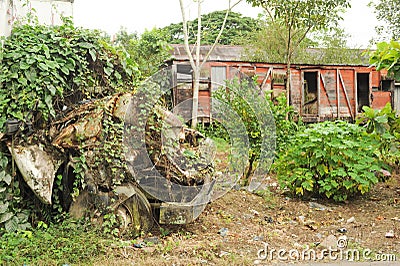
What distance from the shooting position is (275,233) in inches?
234

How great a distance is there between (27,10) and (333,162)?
16.1 ft

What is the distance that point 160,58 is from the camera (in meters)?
11.0

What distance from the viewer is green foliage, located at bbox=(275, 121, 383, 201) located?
6969 mm

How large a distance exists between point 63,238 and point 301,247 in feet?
8.41

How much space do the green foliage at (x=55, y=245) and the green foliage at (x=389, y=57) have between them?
451cm

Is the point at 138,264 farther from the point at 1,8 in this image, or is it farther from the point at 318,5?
the point at 318,5

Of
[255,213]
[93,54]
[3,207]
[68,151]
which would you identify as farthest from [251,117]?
[3,207]

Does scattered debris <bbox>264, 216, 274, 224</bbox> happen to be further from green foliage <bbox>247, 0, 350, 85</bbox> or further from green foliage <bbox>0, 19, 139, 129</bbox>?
green foliage <bbox>247, 0, 350, 85</bbox>

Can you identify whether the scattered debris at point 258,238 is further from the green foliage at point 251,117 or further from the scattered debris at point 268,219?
the green foliage at point 251,117

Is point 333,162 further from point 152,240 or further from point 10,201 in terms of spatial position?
point 10,201

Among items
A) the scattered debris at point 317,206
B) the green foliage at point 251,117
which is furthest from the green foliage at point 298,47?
the scattered debris at point 317,206

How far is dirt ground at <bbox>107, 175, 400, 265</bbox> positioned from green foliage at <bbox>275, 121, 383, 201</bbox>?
0.93 ft

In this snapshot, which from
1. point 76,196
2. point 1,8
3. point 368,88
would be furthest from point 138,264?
point 368,88

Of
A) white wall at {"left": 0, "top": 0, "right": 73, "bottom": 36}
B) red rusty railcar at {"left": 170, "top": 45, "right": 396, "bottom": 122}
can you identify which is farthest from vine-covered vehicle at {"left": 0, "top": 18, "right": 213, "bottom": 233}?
red rusty railcar at {"left": 170, "top": 45, "right": 396, "bottom": 122}
